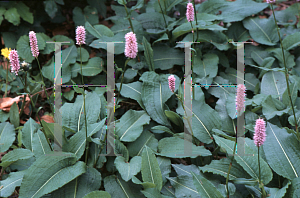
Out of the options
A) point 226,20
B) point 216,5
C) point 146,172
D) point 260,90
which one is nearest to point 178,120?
point 146,172

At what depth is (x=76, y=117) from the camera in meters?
2.17

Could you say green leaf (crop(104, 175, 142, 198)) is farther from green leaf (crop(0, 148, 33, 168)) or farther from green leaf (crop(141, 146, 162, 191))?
green leaf (crop(0, 148, 33, 168))

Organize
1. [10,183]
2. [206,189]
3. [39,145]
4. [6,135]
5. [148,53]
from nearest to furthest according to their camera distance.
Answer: [206,189]
[10,183]
[39,145]
[6,135]
[148,53]

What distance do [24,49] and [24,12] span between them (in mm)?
447

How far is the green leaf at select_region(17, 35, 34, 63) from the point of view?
276cm

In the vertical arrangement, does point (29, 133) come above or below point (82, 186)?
above

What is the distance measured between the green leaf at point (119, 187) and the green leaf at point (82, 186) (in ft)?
0.23

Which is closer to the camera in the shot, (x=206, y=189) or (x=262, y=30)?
(x=206, y=189)

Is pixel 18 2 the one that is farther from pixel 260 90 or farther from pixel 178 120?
pixel 260 90

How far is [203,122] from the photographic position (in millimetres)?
2086

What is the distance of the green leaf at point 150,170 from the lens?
5.62 ft

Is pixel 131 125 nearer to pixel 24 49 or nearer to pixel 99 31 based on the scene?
pixel 99 31

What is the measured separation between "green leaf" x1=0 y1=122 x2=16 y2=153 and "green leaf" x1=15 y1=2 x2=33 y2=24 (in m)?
1.25

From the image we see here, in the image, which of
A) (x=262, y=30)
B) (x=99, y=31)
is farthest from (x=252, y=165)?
(x=99, y=31)
